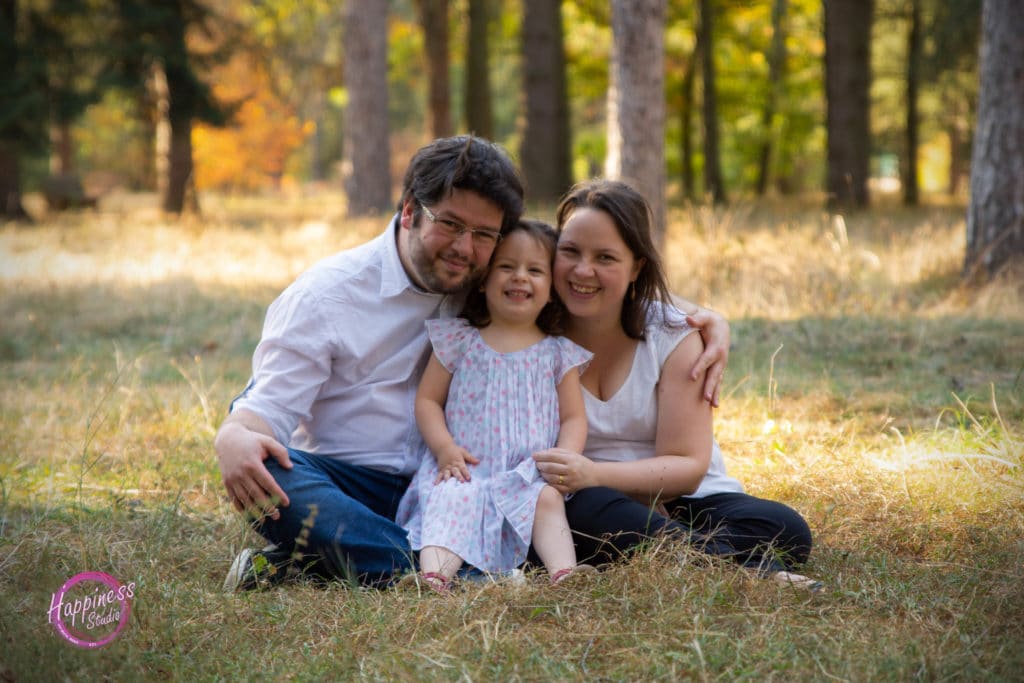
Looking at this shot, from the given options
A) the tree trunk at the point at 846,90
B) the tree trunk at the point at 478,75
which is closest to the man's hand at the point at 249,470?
the tree trunk at the point at 846,90

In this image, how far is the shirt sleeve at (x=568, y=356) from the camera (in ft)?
11.3

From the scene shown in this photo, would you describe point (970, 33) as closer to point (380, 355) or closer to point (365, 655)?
point (380, 355)

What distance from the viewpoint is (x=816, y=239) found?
8977mm

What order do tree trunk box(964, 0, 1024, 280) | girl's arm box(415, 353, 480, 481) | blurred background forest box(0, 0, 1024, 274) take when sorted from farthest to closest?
blurred background forest box(0, 0, 1024, 274) → tree trunk box(964, 0, 1024, 280) → girl's arm box(415, 353, 480, 481)

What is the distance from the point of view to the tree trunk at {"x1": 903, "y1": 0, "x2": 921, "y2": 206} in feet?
55.9

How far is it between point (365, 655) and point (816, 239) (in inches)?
291

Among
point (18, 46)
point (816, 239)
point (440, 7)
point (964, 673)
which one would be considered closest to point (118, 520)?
point (964, 673)

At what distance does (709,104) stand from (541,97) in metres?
4.56

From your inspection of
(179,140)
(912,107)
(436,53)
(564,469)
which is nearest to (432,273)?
(564,469)

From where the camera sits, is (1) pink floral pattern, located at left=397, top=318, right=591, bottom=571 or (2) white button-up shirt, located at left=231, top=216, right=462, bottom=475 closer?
(1) pink floral pattern, located at left=397, top=318, right=591, bottom=571

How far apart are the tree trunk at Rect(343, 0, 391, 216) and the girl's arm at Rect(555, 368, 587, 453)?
10.1 m

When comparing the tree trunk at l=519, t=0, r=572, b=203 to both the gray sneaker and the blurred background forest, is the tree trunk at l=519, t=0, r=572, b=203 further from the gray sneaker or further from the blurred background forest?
the gray sneaker

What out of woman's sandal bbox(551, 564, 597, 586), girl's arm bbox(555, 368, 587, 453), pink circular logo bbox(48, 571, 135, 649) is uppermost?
girl's arm bbox(555, 368, 587, 453)

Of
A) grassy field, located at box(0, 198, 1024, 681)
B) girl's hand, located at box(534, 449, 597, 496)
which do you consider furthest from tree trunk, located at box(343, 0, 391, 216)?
girl's hand, located at box(534, 449, 597, 496)
